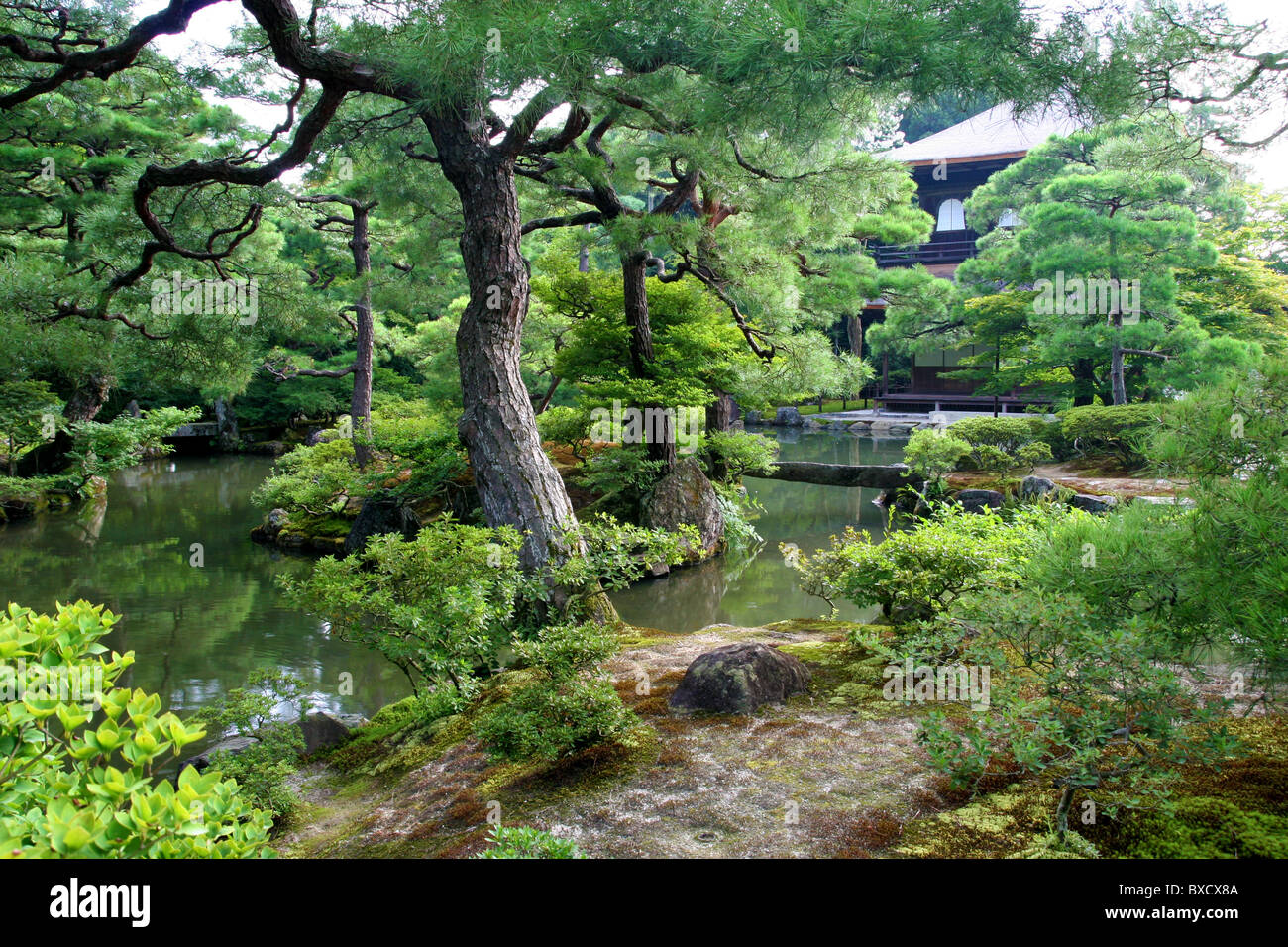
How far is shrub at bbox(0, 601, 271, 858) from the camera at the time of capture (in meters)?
1.48

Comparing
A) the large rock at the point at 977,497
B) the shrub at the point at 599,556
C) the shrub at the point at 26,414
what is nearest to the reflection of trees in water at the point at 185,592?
the shrub at the point at 26,414

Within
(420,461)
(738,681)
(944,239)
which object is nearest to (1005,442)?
(420,461)

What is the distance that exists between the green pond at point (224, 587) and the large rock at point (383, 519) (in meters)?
0.86

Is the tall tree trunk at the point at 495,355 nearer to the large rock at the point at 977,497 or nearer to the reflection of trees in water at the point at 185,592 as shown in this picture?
the reflection of trees in water at the point at 185,592

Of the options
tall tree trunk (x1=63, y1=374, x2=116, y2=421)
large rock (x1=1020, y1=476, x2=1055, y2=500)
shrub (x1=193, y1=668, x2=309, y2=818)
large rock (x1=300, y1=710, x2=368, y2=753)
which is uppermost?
tall tree trunk (x1=63, y1=374, x2=116, y2=421)

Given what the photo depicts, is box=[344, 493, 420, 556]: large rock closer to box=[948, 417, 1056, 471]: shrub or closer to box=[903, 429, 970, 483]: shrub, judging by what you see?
box=[903, 429, 970, 483]: shrub

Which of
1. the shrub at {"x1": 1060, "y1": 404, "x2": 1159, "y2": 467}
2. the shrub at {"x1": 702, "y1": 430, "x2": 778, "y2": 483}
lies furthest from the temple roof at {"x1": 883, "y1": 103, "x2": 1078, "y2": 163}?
the shrub at {"x1": 702, "y1": 430, "x2": 778, "y2": 483}

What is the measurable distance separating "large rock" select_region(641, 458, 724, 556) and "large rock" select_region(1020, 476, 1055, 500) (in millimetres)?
3902

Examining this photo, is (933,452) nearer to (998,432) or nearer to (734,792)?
(998,432)

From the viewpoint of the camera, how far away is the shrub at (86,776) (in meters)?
1.48

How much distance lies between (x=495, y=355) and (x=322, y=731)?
2932 mm
